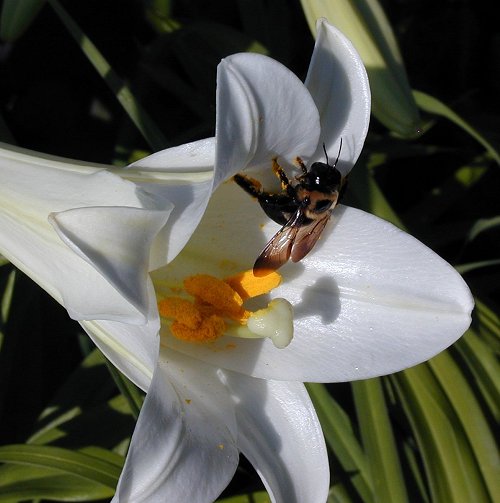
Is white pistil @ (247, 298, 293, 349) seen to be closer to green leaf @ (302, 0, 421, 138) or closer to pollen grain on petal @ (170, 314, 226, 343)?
pollen grain on petal @ (170, 314, 226, 343)

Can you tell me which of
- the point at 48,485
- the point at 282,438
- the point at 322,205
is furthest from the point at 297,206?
the point at 48,485

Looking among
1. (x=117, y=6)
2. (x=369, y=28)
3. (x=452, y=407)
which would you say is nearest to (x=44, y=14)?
(x=117, y=6)

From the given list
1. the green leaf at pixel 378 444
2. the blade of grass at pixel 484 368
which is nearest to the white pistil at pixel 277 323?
the green leaf at pixel 378 444

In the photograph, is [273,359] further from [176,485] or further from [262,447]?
[176,485]

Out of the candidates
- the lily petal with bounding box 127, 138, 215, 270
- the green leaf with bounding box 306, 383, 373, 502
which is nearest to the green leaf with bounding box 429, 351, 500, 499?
the green leaf with bounding box 306, 383, 373, 502

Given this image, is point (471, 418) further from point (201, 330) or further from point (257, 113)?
point (257, 113)

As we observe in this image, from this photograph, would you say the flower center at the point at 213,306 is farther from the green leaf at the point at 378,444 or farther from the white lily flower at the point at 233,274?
the green leaf at the point at 378,444
